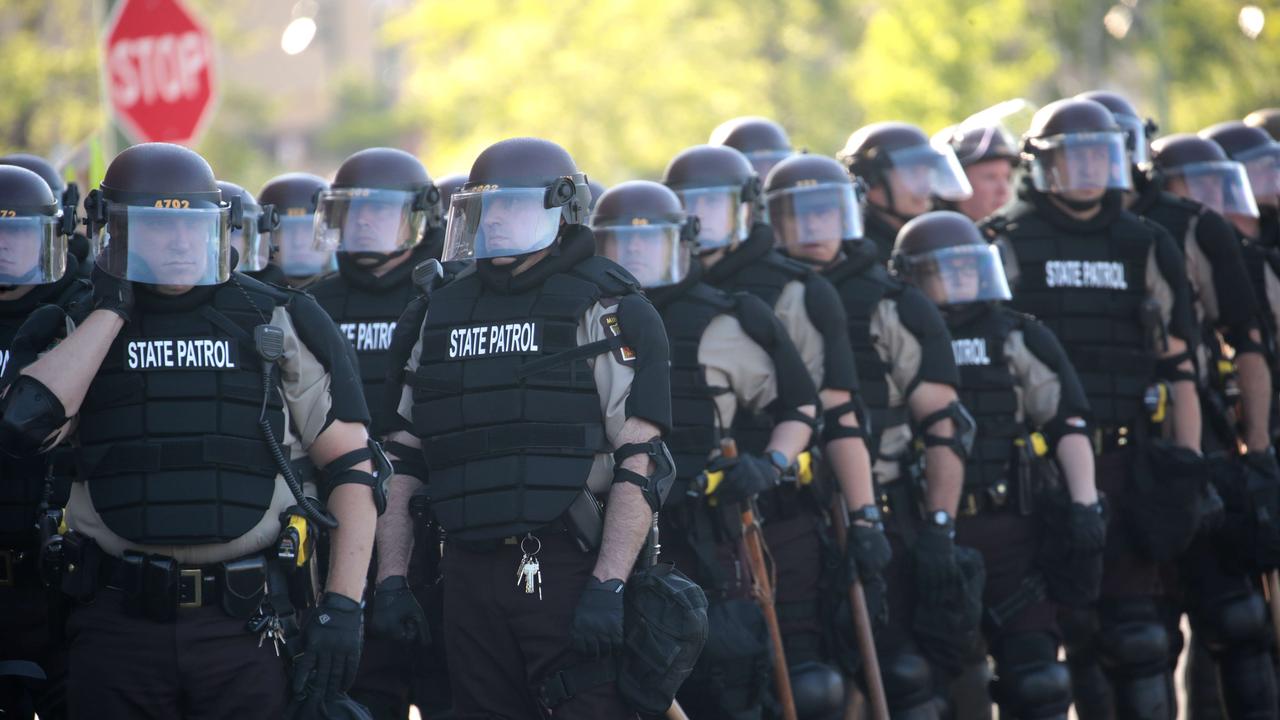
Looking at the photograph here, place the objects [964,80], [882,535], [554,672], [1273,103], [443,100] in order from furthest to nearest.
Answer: [443,100] < [1273,103] < [964,80] < [882,535] < [554,672]

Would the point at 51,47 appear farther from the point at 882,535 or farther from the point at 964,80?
the point at 882,535

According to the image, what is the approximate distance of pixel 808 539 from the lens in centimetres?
684

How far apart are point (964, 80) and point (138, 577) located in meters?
19.0

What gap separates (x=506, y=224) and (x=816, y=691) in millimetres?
2377

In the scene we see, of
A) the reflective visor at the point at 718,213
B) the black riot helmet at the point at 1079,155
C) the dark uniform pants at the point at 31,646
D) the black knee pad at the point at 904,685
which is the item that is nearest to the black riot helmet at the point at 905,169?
the black riot helmet at the point at 1079,155

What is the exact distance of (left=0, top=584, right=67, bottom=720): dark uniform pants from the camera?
591cm

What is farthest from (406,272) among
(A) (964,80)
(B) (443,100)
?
(B) (443,100)

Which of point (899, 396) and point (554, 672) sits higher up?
point (899, 396)

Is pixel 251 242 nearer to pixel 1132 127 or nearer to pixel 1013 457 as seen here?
pixel 1013 457

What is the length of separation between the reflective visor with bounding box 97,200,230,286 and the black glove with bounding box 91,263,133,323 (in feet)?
0.09

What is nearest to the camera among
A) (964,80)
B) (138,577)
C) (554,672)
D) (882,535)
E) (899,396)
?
(138,577)

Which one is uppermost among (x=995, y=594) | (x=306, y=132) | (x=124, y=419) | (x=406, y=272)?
(x=306, y=132)

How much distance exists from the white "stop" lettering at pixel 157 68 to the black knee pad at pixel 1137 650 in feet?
20.3

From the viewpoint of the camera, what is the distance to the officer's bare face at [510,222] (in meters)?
5.29
